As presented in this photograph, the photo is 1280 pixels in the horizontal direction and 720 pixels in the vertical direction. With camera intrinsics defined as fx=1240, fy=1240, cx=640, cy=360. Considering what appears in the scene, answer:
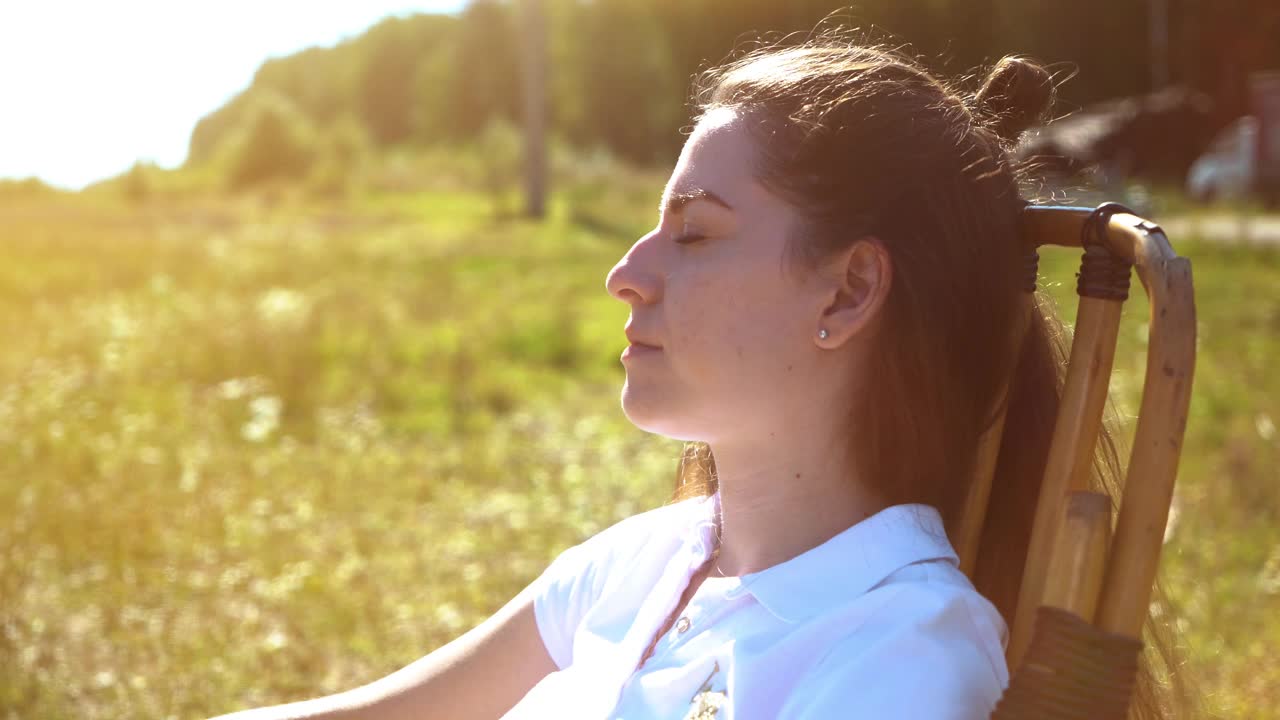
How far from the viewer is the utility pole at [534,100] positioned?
18.2 m

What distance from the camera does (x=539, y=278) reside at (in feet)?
40.9

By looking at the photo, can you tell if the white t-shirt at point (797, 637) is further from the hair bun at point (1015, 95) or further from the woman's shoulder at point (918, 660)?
the hair bun at point (1015, 95)

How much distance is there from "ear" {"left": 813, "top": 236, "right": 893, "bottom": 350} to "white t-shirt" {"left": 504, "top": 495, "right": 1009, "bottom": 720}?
0.20 m

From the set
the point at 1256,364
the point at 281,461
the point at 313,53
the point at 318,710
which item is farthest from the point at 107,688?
the point at 313,53

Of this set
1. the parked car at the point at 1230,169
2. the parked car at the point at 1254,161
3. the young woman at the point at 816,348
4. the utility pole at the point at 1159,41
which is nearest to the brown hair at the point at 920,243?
the young woman at the point at 816,348

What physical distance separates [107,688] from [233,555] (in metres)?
1.18

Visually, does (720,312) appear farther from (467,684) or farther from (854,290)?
(467,684)

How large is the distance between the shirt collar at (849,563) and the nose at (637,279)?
32 centimetres

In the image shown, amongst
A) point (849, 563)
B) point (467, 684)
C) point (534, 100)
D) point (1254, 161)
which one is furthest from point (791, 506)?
point (1254, 161)

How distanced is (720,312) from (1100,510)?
0.42 meters

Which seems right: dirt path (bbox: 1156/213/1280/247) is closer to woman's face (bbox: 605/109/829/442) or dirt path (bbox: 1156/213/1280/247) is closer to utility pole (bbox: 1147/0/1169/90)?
woman's face (bbox: 605/109/829/442)

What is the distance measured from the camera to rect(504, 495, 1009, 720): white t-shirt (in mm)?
1109

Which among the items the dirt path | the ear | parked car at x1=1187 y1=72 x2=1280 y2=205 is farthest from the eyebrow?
parked car at x1=1187 y1=72 x2=1280 y2=205

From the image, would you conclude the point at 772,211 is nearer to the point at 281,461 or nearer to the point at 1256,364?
the point at 281,461
